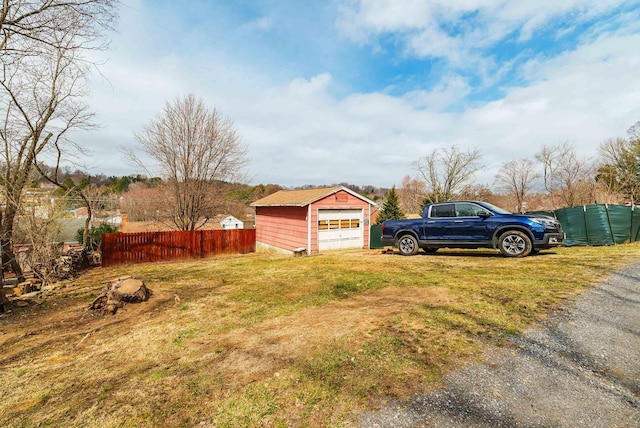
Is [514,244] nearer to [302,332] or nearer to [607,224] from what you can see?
[607,224]

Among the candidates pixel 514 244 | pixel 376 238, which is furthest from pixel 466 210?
pixel 376 238

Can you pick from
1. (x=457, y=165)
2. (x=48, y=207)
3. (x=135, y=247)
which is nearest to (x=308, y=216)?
(x=135, y=247)

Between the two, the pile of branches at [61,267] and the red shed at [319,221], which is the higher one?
the red shed at [319,221]

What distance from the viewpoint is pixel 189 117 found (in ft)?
53.7

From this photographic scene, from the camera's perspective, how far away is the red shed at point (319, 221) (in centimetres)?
1370

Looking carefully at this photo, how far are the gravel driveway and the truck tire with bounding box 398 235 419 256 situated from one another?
6234mm

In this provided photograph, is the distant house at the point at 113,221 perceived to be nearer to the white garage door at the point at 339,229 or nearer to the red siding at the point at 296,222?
the red siding at the point at 296,222

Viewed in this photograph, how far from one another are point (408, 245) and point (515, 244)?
3138 millimetres

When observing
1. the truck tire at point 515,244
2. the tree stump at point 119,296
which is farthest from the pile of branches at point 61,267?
the truck tire at point 515,244

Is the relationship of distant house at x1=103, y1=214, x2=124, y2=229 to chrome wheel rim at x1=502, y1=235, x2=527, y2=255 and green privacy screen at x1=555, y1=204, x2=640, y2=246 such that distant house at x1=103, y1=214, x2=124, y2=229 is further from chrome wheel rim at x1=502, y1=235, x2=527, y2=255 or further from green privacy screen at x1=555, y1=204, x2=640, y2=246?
green privacy screen at x1=555, y1=204, x2=640, y2=246

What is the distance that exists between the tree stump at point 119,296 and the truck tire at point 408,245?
7.82 meters

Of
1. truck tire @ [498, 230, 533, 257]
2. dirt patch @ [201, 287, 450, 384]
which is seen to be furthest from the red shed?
dirt patch @ [201, 287, 450, 384]

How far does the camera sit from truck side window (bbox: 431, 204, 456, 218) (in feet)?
30.0

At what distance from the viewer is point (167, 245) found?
14016 millimetres
